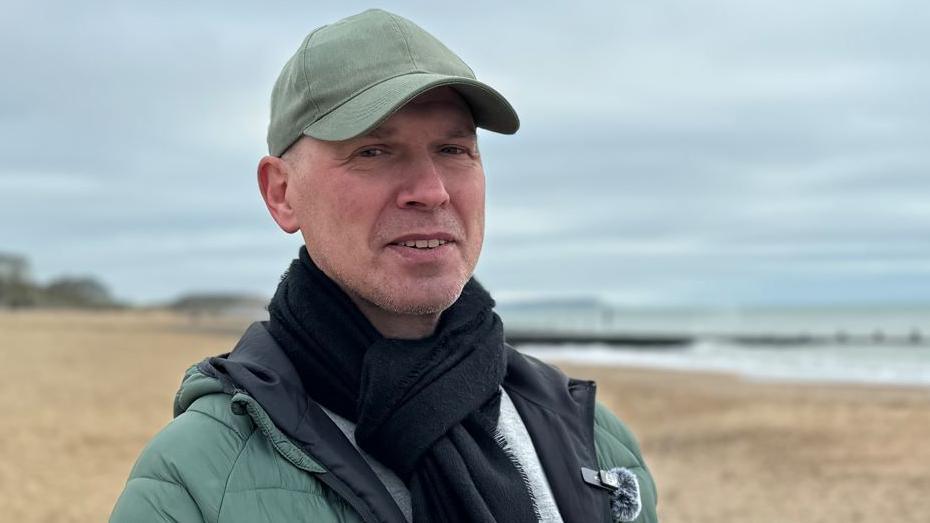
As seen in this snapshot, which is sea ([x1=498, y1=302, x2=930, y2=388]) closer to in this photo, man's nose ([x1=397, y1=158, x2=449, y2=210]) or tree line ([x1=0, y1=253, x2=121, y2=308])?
man's nose ([x1=397, y1=158, x2=449, y2=210])

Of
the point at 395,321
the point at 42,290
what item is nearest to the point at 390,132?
the point at 395,321

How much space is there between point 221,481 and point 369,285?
0.43m

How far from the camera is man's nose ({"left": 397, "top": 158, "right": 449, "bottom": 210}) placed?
1668 mm

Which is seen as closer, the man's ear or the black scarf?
the black scarf

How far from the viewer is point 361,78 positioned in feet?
5.48

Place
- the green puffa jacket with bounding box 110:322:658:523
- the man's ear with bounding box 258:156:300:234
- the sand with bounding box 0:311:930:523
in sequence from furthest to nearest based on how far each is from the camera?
the sand with bounding box 0:311:930:523 → the man's ear with bounding box 258:156:300:234 → the green puffa jacket with bounding box 110:322:658:523

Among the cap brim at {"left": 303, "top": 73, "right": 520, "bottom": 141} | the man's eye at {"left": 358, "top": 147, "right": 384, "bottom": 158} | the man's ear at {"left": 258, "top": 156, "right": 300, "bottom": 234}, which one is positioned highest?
the cap brim at {"left": 303, "top": 73, "right": 520, "bottom": 141}

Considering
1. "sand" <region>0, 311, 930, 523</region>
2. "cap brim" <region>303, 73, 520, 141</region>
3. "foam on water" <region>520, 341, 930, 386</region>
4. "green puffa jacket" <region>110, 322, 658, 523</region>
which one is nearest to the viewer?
"green puffa jacket" <region>110, 322, 658, 523</region>

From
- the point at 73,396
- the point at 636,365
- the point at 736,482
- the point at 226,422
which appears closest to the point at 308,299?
the point at 226,422

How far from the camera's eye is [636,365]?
109ft

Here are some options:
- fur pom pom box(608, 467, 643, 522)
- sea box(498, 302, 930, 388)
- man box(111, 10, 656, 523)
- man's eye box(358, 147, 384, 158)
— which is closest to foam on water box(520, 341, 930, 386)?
sea box(498, 302, 930, 388)

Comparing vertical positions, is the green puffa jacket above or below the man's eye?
below

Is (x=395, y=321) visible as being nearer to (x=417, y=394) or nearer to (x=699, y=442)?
(x=417, y=394)

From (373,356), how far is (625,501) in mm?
616
